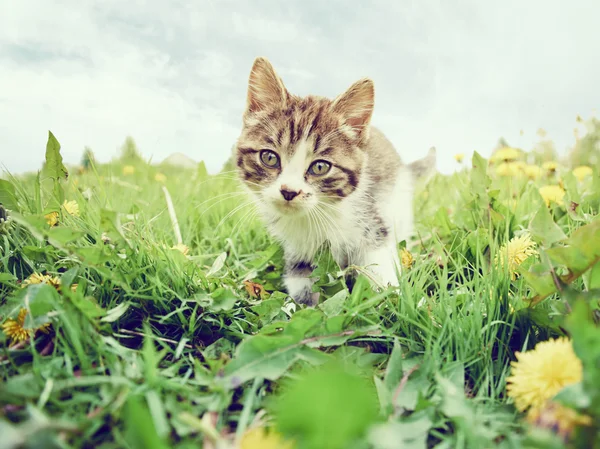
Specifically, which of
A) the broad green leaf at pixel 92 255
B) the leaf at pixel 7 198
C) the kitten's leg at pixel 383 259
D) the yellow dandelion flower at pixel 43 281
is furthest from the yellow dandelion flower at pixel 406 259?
the leaf at pixel 7 198

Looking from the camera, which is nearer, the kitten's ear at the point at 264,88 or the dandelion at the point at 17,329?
the dandelion at the point at 17,329

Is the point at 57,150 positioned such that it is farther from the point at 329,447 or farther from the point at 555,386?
the point at 555,386

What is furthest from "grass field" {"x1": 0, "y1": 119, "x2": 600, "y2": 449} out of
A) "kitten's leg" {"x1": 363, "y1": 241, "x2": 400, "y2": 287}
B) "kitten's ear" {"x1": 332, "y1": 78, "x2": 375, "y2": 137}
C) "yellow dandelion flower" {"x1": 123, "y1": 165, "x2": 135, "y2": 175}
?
"yellow dandelion flower" {"x1": 123, "y1": 165, "x2": 135, "y2": 175}

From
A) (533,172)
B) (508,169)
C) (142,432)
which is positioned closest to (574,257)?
(142,432)

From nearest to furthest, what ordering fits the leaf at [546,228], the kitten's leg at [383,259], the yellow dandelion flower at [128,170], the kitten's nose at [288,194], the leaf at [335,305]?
the leaf at [546,228] → the leaf at [335,305] → the kitten's nose at [288,194] → the kitten's leg at [383,259] → the yellow dandelion flower at [128,170]

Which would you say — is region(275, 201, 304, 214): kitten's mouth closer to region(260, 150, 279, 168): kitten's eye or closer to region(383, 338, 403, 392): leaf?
region(260, 150, 279, 168): kitten's eye

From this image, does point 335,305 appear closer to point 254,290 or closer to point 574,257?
point 254,290

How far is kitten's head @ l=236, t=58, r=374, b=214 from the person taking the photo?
1843 mm

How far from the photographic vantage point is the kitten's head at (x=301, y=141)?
1843 mm

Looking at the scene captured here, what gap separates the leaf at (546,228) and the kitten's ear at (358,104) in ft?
3.44

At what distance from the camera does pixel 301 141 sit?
188cm

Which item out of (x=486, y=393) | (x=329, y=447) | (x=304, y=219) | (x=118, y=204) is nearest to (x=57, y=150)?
(x=118, y=204)

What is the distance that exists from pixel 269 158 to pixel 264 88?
0.36m

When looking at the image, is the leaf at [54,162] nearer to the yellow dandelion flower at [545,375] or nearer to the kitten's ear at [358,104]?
the kitten's ear at [358,104]
